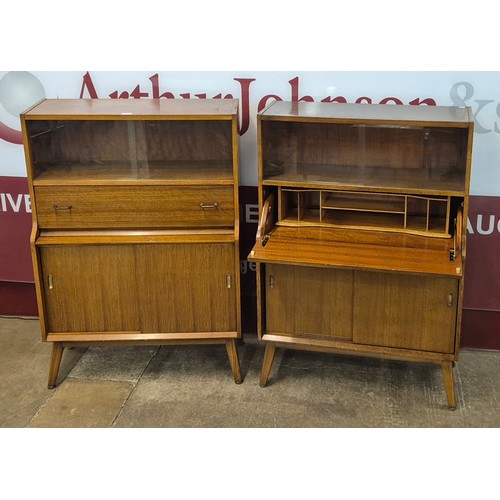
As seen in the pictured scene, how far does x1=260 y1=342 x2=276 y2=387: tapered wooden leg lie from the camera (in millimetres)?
3552

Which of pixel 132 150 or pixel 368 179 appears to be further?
pixel 132 150

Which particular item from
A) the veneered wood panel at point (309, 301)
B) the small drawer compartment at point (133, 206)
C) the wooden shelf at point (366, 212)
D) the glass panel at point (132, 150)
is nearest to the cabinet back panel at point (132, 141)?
the glass panel at point (132, 150)

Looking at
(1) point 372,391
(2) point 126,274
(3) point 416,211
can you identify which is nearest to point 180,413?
(2) point 126,274

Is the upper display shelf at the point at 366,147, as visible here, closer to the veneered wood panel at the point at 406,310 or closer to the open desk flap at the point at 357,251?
the open desk flap at the point at 357,251

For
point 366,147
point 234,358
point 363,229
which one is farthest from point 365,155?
point 234,358

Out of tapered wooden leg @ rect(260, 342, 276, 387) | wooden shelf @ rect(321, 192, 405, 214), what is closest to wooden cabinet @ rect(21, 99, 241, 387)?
tapered wooden leg @ rect(260, 342, 276, 387)

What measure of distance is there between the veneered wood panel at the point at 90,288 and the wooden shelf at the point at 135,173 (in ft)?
1.07

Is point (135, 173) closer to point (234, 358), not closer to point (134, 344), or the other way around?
point (134, 344)

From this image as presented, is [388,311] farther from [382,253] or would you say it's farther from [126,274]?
[126,274]

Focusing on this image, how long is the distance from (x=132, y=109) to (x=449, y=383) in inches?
79.5

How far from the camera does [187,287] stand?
3521 millimetres

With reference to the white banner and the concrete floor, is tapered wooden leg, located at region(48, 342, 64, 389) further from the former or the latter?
the white banner

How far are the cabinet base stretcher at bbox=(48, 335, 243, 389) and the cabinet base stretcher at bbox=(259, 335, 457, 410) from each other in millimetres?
180

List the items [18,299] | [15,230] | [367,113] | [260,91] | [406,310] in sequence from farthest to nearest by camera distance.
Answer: [18,299] < [15,230] < [260,91] < [367,113] < [406,310]
